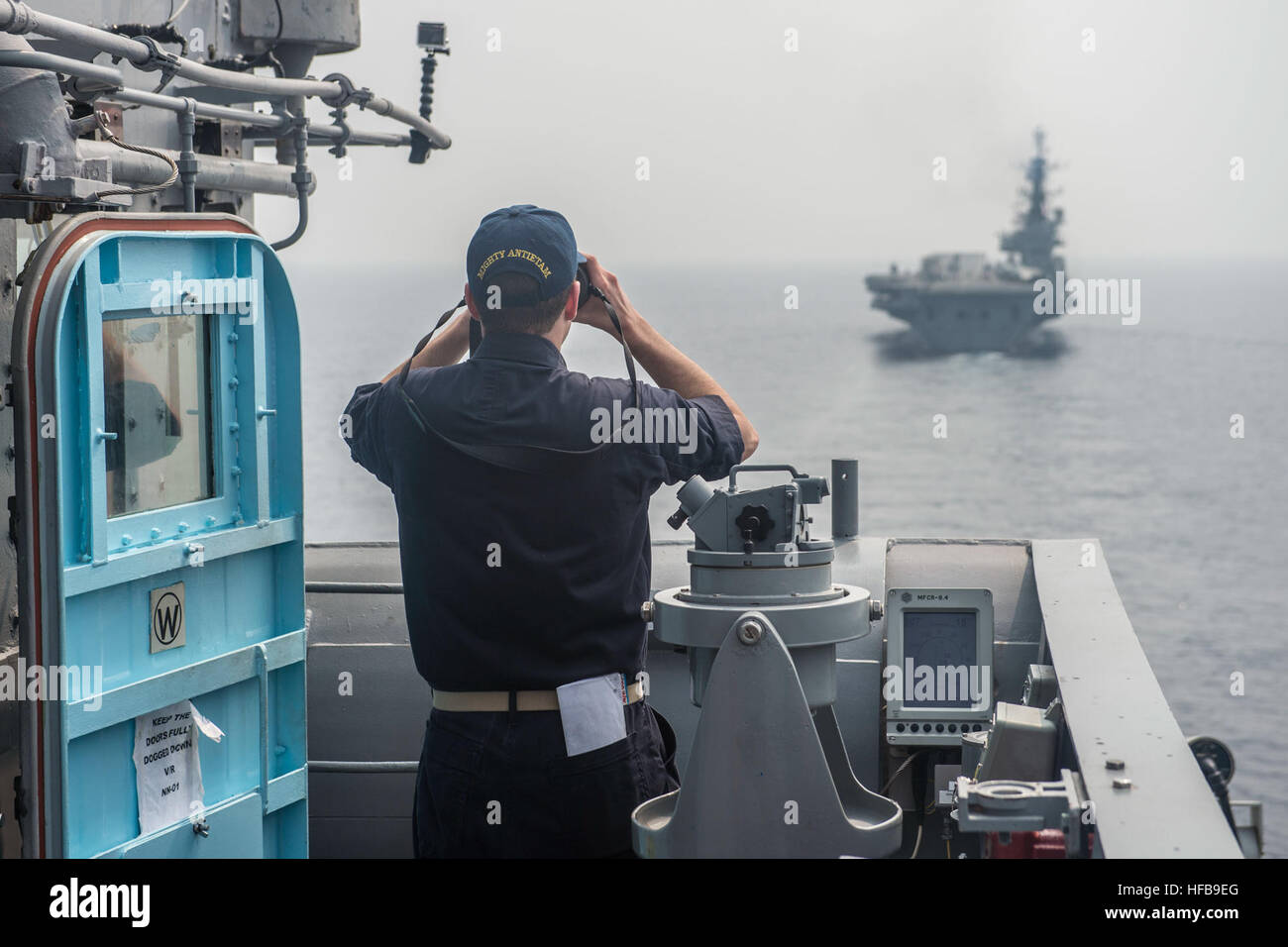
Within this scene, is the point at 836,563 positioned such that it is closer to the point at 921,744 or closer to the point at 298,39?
the point at 921,744

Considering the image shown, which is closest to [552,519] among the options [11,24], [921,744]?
[11,24]

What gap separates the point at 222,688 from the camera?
10.3 feet

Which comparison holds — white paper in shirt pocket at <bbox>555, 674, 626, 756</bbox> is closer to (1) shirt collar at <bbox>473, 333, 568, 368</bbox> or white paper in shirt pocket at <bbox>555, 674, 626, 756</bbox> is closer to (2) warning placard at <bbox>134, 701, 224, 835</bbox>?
(1) shirt collar at <bbox>473, 333, 568, 368</bbox>

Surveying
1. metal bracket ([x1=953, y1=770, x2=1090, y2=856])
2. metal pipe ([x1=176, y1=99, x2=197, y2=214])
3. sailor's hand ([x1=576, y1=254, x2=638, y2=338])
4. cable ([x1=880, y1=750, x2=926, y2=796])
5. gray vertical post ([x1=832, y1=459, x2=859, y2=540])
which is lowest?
cable ([x1=880, y1=750, x2=926, y2=796])

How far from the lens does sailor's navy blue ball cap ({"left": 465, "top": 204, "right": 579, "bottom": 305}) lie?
2.68m

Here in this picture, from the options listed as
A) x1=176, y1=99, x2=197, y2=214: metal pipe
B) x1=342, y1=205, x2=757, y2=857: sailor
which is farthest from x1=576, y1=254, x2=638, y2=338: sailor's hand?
x1=176, y1=99, x2=197, y2=214: metal pipe

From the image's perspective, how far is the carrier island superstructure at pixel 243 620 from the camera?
2418 millimetres

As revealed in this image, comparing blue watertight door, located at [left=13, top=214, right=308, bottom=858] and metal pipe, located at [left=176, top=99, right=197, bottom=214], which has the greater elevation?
metal pipe, located at [left=176, top=99, right=197, bottom=214]

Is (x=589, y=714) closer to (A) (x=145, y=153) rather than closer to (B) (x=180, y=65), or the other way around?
(A) (x=145, y=153)

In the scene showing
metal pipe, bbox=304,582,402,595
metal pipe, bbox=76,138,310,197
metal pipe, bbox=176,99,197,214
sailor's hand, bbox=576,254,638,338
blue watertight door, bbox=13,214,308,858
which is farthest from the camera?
metal pipe, bbox=304,582,402,595

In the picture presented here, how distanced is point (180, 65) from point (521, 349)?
1.23 meters

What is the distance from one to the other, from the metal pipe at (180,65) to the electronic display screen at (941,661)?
6.90 feet

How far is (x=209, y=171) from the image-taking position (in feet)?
13.1

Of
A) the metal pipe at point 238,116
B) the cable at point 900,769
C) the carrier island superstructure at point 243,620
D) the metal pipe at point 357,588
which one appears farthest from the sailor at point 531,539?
the metal pipe at point 357,588
